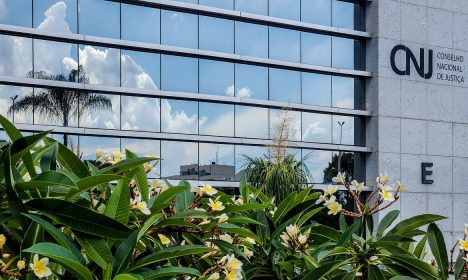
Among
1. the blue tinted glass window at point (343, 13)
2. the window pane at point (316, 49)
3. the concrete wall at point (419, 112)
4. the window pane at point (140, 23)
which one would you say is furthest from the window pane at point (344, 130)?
the window pane at point (140, 23)

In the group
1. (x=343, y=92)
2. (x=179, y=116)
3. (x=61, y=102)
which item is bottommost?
(x=179, y=116)

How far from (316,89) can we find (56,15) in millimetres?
8214

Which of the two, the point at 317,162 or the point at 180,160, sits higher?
the point at 180,160

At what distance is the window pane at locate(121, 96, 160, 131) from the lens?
19609 millimetres

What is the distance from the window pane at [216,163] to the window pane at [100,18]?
4038 mm

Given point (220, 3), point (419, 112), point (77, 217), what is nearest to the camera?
point (77, 217)

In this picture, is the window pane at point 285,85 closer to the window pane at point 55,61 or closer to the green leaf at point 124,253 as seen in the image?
the window pane at point 55,61

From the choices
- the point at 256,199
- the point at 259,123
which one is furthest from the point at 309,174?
the point at 256,199

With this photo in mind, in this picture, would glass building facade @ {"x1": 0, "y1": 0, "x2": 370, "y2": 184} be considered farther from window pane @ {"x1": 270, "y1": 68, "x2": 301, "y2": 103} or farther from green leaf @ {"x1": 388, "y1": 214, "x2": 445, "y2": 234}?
green leaf @ {"x1": 388, "y1": 214, "x2": 445, "y2": 234}

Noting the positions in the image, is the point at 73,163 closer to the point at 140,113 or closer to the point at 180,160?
the point at 140,113

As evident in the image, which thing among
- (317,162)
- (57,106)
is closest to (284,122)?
(317,162)

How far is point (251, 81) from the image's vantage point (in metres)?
21.5

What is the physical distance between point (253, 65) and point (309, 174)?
3.56 meters

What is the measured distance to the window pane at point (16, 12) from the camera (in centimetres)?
1827
